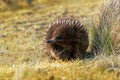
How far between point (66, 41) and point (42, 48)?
1.56 meters

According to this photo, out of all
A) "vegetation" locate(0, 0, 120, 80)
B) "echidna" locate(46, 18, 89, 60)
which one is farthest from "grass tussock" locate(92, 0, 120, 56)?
"echidna" locate(46, 18, 89, 60)

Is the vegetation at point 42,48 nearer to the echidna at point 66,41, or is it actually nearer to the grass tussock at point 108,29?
the grass tussock at point 108,29

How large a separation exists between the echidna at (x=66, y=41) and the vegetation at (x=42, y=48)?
24 cm

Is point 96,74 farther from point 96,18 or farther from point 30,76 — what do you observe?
point 96,18

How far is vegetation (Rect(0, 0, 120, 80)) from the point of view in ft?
21.9

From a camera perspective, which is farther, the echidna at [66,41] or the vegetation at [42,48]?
the echidna at [66,41]

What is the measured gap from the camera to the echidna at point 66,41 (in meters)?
8.74

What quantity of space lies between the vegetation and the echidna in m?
0.24

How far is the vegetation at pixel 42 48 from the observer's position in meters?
6.66

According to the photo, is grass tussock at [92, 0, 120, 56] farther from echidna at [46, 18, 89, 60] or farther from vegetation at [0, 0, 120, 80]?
echidna at [46, 18, 89, 60]

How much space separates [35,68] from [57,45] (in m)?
1.93

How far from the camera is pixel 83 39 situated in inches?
358

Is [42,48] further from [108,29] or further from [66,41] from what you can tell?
[108,29]

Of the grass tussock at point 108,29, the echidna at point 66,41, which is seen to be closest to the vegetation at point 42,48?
the grass tussock at point 108,29
